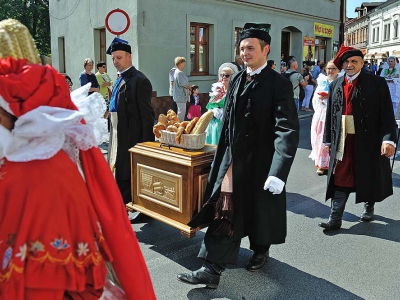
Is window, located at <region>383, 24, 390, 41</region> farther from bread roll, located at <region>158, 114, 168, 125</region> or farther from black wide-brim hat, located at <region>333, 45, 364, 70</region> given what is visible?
bread roll, located at <region>158, 114, 168, 125</region>

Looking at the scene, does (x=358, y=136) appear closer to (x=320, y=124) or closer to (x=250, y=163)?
(x=250, y=163)

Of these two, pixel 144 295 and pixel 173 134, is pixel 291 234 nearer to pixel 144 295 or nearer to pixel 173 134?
pixel 173 134

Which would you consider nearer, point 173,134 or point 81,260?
point 81,260

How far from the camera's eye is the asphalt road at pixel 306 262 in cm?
341

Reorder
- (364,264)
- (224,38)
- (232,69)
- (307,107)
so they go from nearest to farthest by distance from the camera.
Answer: (364,264) → (232,69) → (224,38) → (307,107)

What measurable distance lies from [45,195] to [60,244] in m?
0.19

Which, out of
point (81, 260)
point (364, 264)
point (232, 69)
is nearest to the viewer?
point (81, 260)

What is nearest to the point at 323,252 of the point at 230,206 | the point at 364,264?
the point at 364,264

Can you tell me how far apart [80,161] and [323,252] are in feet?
10.0

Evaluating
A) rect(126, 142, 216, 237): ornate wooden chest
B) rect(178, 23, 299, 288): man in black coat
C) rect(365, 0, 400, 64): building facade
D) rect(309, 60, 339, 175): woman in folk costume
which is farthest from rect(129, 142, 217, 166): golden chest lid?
rect(365, 0, 400, 64): building facade

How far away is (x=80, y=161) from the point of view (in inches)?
69.3

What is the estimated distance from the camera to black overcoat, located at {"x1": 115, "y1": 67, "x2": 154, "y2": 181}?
4.61m

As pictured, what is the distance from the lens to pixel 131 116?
15.3ft

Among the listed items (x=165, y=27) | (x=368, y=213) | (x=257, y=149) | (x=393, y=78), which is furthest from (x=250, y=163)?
(x=165, y=27)
